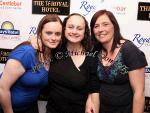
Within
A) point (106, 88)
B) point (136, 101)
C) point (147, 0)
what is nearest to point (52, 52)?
point (106, 88)

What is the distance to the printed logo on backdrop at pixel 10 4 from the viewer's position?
2.20 m

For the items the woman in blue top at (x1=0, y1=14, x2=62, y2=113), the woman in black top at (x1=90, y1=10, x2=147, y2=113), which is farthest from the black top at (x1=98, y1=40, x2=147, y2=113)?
the woman in blue top at (x1=0, y1=14, x2=62, y2=113)

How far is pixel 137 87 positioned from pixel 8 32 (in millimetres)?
1129

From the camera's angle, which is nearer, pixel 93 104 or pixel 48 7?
pixel 93 104

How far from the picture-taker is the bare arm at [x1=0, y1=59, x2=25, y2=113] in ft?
5.25

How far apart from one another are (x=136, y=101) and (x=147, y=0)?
0.75 meters

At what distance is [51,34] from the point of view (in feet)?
5.63

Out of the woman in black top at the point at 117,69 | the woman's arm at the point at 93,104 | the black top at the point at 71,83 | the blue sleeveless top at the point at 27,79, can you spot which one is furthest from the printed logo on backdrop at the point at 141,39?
the blue sleeveless top at the point at 27,79

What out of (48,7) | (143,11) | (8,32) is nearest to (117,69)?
(143,11)

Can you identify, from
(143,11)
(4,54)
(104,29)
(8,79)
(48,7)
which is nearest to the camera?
(8,79)

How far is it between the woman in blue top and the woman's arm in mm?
308

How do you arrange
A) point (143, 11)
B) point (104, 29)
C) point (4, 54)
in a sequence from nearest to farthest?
point (104, 29), point (143, 11), point (4, 54)

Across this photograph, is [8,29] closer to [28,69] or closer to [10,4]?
[10,4]

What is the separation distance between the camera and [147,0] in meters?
2.02
